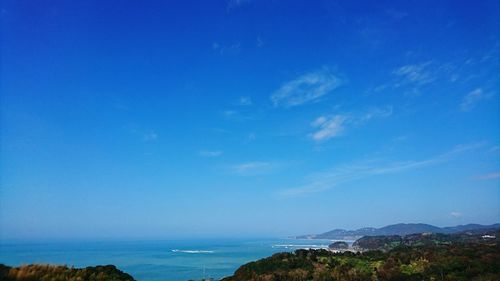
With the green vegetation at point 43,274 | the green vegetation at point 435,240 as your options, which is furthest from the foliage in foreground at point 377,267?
the green vegetation at point 435,240

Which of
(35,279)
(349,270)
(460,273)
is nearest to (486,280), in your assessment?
(460,273)

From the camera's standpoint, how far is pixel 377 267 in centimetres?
4522

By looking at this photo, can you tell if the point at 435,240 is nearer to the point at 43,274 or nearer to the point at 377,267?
the point at 377,267

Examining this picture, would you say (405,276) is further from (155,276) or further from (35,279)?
(155,276)

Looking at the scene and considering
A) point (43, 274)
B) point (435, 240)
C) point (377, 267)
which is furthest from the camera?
point (435, 240)

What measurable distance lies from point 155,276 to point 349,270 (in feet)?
185

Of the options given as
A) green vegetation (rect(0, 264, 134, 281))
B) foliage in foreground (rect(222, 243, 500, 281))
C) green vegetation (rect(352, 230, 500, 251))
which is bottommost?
foliage in foreground (rect(222, 243, 500, 281))

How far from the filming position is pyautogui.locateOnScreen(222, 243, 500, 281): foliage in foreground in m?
38.0

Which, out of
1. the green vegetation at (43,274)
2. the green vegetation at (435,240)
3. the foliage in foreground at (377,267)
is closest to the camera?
the green vegetation at (43,274)

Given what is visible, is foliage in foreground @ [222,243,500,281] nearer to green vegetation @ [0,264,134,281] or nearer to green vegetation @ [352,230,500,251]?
green vegetation @ [0,264,134,281]

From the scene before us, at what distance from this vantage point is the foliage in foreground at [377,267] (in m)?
38.0

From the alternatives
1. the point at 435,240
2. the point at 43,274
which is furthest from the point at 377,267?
the point at 435,240

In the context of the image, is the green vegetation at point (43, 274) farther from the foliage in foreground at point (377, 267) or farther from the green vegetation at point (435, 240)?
the green vegetation at point (435, 240)

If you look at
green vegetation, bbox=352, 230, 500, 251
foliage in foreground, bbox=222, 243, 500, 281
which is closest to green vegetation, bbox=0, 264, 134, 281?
foliage in foreground, bbox=222, 243, 500, 281
